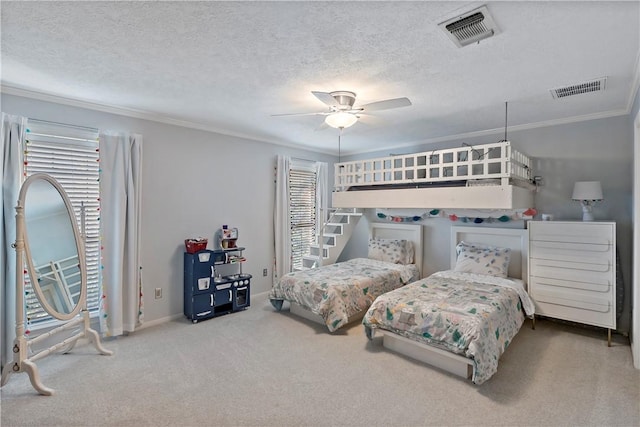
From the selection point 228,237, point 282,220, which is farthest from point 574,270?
point 228,237

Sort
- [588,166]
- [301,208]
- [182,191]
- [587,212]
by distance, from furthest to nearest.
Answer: [301,208]
[182,191]
[588,166]
[587,212]

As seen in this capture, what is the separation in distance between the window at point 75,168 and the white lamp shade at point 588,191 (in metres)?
5.13

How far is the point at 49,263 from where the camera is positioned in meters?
2.80

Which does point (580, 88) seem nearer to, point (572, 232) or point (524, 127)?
point (524, 127)

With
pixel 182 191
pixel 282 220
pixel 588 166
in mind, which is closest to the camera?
pixel 588 166

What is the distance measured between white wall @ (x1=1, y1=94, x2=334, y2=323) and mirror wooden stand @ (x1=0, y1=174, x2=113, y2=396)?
0.71 meters

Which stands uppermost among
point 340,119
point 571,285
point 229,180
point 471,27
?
point 471,27

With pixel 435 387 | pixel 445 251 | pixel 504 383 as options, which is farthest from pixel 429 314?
pixel 445 251

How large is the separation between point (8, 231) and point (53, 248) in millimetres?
349

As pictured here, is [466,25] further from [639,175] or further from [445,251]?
[445,251]

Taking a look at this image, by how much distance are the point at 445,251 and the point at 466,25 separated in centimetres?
349

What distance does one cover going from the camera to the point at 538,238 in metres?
3.55

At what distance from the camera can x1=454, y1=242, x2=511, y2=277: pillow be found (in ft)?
12.6

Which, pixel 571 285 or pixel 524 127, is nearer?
pixel 571 285
